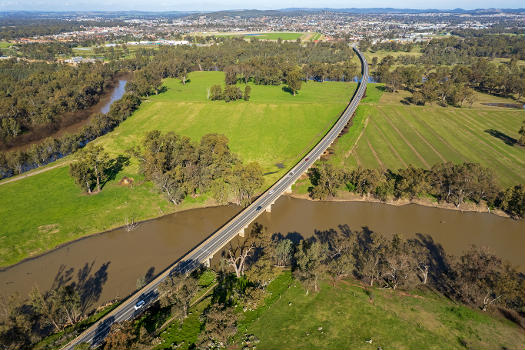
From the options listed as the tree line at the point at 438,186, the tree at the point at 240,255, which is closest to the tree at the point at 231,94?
the tree line at the point at 438,186

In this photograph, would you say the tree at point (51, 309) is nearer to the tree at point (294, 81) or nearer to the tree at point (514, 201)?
the tree at point (514, 201)

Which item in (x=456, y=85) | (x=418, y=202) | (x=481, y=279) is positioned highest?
(x=456, y=85)

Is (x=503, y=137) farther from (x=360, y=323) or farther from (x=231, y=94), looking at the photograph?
(x=231, y=94)

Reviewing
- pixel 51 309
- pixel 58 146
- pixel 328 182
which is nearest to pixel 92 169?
pixel 58 146

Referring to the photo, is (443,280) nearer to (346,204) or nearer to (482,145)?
(346,204)

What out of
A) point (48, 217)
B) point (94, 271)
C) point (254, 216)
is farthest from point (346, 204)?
point (48, 217)

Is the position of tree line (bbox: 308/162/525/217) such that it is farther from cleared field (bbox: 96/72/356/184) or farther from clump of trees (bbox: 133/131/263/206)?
clump of trees (bbox: 133/131/263/206)

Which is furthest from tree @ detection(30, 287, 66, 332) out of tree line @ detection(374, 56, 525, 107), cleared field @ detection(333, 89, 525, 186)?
tree line @ detection(374, 56, 525, 107)
